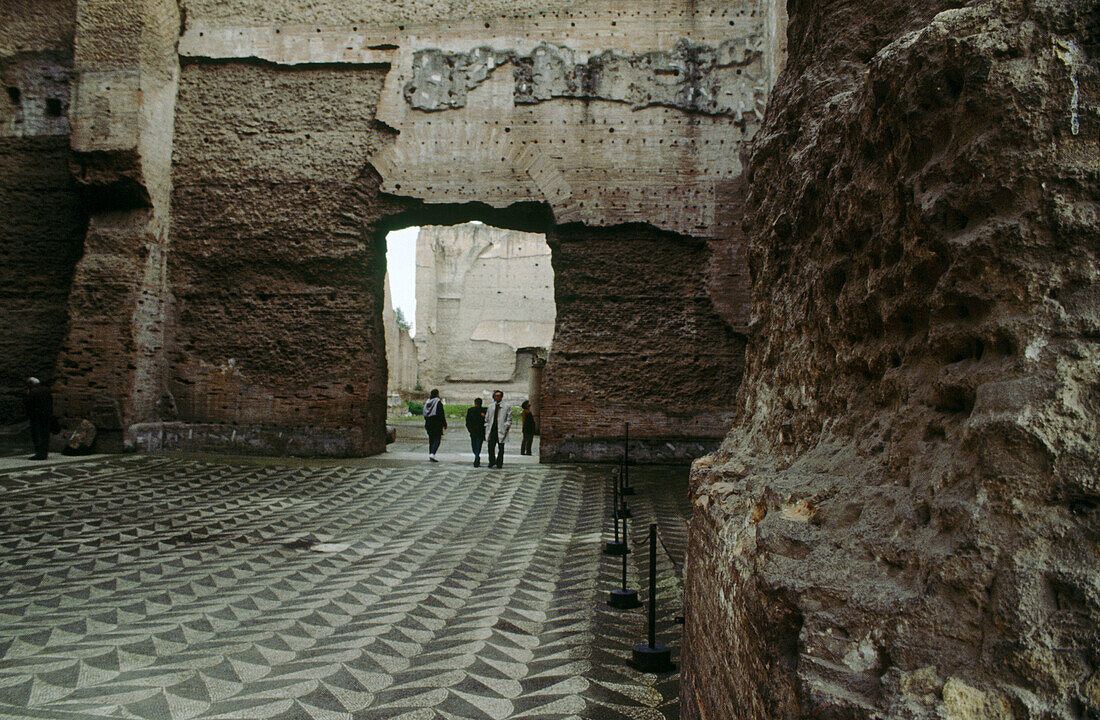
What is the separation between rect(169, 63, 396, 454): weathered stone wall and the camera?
29.1ft

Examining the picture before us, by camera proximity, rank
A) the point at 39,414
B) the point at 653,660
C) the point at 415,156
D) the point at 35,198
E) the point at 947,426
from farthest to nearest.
→ the point at 35,198 → the point at 415,156 → the point at 39,414 → the point at 653,660 → the point at 947,426

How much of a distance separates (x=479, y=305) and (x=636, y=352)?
16.3 meters

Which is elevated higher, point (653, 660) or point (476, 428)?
point (476, 428)

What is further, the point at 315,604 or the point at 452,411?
the point at 452,411

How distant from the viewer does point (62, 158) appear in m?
9.36

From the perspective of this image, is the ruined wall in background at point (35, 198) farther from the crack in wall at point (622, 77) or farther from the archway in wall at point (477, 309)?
the archway in wall at point (477, 309)

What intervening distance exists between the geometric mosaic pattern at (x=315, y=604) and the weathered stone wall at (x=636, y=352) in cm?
183

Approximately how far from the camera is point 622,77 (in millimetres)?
8766

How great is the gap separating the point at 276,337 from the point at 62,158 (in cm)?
405

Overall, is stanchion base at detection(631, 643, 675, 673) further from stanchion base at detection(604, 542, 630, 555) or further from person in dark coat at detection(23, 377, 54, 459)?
person in dark coat at detection(23, 377, 54, 459)

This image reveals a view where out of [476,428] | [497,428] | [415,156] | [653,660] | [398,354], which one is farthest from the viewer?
[398,354]

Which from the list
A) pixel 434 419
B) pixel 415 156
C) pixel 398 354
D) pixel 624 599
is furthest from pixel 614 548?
pixel 398 354

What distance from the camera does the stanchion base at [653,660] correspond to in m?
2.65

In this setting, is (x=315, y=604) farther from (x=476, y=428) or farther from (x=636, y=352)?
(x=636, y=352)
